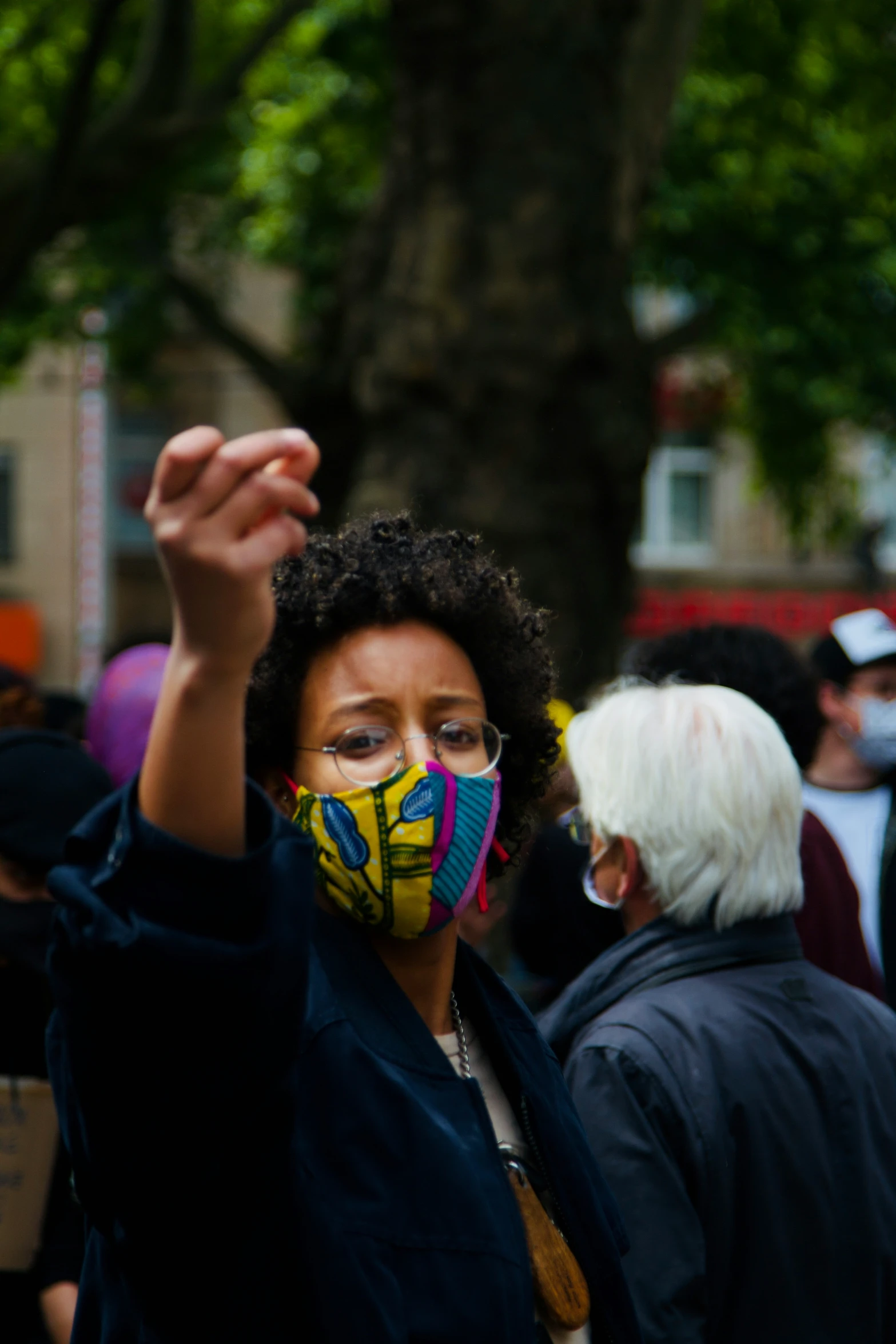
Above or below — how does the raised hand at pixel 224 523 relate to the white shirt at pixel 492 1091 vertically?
above

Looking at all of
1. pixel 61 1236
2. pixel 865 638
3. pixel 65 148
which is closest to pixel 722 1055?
pixel 61 1236

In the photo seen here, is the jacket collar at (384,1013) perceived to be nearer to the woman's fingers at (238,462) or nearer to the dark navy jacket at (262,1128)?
the dark navy jacket at (262,1128)

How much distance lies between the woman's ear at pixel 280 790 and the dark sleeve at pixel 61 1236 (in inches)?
41.6

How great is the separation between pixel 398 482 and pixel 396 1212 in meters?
5.03

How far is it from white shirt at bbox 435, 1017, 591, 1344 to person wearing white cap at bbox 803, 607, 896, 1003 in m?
2.87

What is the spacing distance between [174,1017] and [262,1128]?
0.15 meters

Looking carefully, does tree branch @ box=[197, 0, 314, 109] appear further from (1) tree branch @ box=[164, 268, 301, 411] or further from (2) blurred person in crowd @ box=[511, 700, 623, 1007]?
(2) blurred person in crowd @ box=[511, 700, 623, 1007]

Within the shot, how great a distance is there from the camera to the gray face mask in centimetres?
469

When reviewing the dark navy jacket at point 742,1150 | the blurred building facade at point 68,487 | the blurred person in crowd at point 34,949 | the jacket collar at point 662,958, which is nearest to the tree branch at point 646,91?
the blurred person in crowd at point 34,949

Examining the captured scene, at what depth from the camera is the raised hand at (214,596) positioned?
1049 millimetres

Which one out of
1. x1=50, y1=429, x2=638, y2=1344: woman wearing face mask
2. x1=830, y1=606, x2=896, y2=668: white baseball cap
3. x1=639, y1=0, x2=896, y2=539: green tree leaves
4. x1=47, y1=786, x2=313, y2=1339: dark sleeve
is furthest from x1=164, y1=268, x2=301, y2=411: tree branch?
x1=47, y1=786, x2=313, y2=1339: dark sleeve

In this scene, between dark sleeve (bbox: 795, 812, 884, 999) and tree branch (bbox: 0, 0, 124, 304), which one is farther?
tree branch (bbox: 0, 0, 124, 304)

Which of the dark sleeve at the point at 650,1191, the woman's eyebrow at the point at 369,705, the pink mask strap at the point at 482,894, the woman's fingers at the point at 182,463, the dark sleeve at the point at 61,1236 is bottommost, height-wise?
the dark sleeve at the point at 61,1236

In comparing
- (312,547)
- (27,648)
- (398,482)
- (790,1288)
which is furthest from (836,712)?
(27,648)
